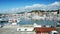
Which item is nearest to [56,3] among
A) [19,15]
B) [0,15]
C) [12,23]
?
[19,15]

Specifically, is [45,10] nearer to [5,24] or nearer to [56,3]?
[56,3]

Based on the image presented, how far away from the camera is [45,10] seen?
2.08 m

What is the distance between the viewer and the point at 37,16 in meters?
2.04

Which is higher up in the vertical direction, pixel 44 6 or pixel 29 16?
pixel 44 6

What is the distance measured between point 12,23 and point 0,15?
10.5 inches

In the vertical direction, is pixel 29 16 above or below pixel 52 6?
below

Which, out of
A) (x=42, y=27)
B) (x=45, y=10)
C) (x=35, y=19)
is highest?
(x=45, y=10)

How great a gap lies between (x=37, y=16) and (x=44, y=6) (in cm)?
22

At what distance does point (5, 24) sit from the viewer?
2.00m

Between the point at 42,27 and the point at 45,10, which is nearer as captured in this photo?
the point at 42,27

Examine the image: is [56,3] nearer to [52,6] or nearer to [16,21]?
[52,6]

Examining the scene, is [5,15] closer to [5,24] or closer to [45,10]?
[5,24]

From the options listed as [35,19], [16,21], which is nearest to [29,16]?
[35,19]

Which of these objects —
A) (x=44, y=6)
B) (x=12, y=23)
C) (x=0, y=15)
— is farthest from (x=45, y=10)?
(x=0, y=15)
